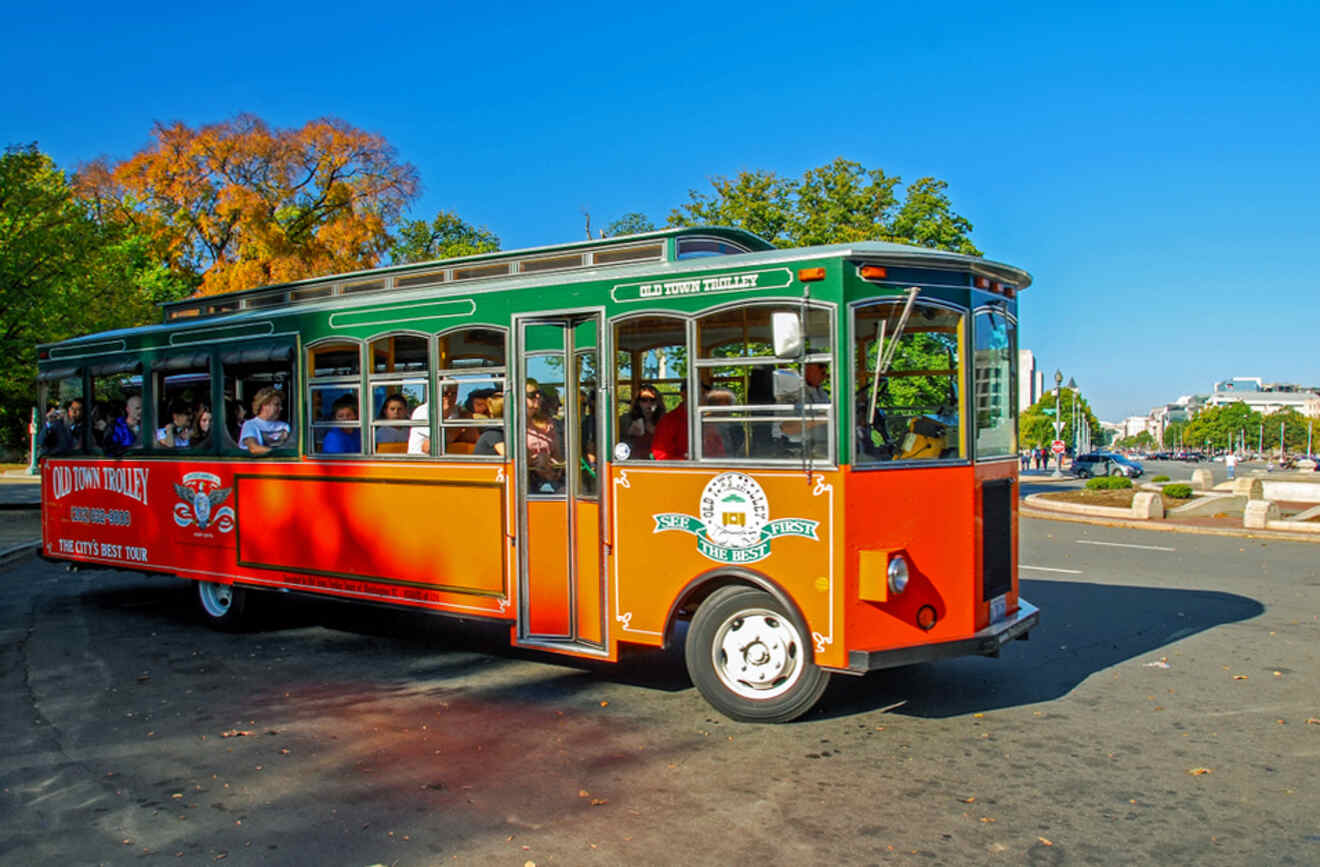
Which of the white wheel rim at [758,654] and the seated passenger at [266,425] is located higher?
the seated passenger at [266,425]

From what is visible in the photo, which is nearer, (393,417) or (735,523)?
(735,523)

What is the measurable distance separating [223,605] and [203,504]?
1036mm

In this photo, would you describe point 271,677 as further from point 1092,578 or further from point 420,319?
point 1092,578

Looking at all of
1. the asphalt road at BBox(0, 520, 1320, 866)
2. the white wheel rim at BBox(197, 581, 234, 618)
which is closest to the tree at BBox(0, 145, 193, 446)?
the white wheel rim at BBox(197, 581, 234, 618)

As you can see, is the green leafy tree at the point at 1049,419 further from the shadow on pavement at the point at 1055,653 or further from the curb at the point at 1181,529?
the shadow on pavement at the point at 1055,653

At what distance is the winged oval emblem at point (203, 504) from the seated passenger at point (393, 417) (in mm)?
2258

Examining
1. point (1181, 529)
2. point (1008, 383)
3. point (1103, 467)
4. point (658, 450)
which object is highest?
point (1008, 383)

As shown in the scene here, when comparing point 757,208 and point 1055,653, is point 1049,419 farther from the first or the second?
point 1055,653

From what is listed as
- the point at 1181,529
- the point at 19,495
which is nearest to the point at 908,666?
the point at 1181,529

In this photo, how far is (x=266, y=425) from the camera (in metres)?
9.51

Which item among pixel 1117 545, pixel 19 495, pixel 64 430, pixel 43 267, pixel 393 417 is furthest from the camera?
pixel 19 495

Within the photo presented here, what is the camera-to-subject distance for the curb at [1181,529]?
18.4 m

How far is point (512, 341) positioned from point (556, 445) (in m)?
0.88

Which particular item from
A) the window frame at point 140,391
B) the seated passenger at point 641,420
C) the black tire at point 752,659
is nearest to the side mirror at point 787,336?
the seated passenger at point 641,420
